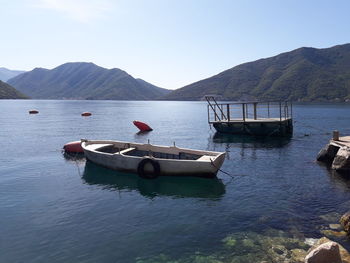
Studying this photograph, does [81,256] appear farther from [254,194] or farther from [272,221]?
[254,194]

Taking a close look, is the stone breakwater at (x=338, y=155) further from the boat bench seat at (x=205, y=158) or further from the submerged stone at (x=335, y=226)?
the boat bench seat at (x=205, y=158)

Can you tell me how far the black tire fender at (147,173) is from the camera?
22.0m

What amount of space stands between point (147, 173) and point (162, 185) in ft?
6.07

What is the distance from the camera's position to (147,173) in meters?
22.3

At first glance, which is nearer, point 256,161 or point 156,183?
point 156,183

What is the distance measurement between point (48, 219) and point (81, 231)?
2759 mm

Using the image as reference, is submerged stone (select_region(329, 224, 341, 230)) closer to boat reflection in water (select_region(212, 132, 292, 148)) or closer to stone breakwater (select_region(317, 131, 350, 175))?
stone breakwater (select_region(317, 131, 350, 175))

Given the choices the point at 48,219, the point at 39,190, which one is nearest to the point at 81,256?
the point at 48,219

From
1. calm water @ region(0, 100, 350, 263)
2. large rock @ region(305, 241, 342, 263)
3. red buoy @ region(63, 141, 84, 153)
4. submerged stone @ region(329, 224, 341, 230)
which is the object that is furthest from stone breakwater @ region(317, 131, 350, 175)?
red buoy @ region(63, 141, 84, 153)

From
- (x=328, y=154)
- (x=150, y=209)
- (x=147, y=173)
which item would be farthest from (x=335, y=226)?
(x=328, y=154)

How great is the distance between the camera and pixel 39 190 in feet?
66.7

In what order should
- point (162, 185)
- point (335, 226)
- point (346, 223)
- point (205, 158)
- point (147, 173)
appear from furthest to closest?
point (147, 173) < point (205, 158) < point (162, 185) < point (335, 226) < point (346, 223)

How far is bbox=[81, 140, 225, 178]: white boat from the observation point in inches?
826

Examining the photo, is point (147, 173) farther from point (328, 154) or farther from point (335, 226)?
point (328, 154)
